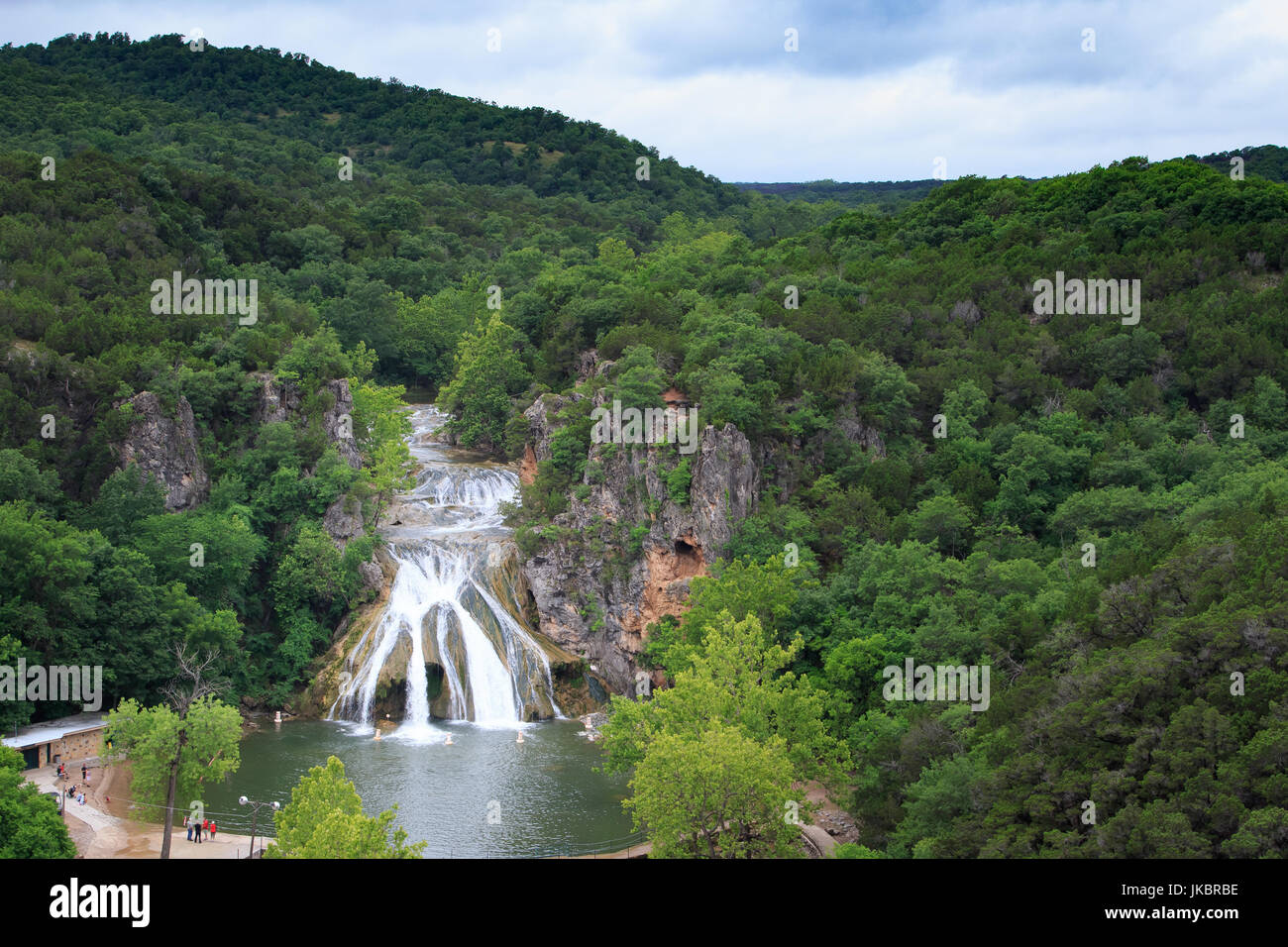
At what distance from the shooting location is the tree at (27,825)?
1158 inches

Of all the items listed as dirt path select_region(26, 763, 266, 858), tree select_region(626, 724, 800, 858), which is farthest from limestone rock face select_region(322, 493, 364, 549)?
tree select_region(626, 724, 800, 858)

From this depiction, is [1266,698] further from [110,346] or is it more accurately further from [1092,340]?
[110,346]

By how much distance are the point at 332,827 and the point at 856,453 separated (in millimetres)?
35380

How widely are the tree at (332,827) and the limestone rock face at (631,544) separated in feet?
79.4

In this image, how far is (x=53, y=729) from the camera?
43.6 metres

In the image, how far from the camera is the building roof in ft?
137

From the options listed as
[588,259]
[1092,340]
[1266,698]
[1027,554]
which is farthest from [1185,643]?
[588,259]

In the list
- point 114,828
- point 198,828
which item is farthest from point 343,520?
point 198,828

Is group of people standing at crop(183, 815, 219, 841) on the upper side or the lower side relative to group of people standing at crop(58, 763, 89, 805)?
lower

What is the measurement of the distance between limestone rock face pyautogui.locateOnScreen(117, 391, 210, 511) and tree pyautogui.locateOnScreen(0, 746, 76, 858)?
2536cm

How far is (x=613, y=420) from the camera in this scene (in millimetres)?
56656

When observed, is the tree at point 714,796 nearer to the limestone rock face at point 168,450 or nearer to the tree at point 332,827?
the tree at point 332,827

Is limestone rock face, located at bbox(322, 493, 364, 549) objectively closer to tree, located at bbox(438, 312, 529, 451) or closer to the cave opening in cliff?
tree, located at bbox(438, 312, 529, 451)
